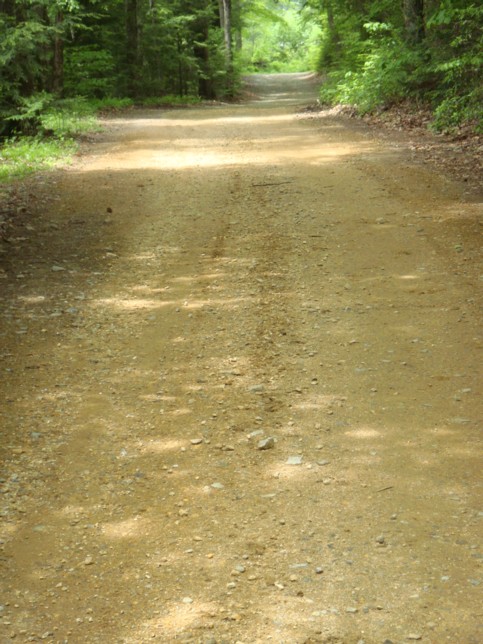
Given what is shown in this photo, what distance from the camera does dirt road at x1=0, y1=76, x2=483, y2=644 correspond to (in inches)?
120

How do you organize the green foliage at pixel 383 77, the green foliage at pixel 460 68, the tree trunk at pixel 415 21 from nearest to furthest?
1. the green foliage at pixel 460 68
2. the green foliage at pixel 383 77
3. the tree trunk at pixel 415 21

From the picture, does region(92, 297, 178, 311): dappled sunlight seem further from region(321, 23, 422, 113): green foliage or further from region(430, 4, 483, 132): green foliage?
region(321, 23, 422, 113): green foliage

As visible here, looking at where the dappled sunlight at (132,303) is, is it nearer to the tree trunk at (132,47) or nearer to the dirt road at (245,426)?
the dirt road at (245,426)

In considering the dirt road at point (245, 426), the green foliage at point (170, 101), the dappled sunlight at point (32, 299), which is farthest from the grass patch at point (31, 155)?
the green foliage at point (170, 101)

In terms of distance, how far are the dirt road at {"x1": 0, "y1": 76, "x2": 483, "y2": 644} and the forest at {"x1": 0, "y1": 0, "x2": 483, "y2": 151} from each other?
5.71 meters

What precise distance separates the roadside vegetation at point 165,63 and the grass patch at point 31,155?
0.9 inches

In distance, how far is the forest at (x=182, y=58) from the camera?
1351 centimetres

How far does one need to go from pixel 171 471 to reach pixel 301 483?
0.71 metres

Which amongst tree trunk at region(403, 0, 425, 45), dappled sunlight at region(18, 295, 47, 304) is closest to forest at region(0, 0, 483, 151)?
tree trunk at region(403, 0, 425, 45)

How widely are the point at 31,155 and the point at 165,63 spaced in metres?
17.5

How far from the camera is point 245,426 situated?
4.36 m

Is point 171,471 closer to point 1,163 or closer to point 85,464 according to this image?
point 85,464

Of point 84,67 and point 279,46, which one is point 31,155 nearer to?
point 84,67

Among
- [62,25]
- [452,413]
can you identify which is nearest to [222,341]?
[452,413]
